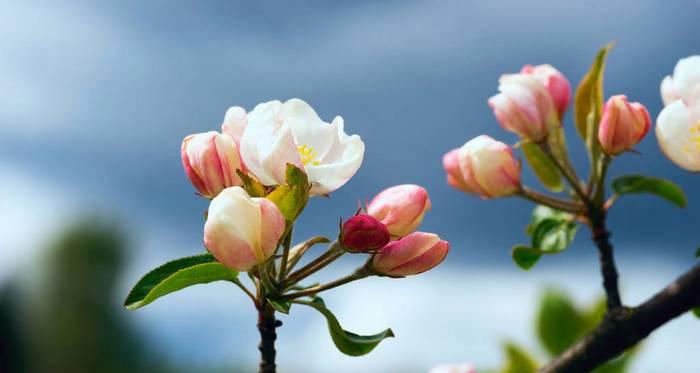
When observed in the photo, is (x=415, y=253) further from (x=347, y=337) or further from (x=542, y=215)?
(x=542, y=215)

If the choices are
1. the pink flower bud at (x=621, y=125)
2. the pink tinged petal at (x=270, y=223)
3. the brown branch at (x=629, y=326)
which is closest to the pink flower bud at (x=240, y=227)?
the pink tinged petal at (x=270, y=223)

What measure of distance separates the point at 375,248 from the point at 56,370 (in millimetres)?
17298

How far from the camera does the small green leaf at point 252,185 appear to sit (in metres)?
0.80

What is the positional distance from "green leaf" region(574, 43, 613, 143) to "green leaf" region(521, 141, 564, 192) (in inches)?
3.8

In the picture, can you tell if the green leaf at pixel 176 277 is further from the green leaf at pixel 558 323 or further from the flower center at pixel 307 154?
the green leaf at pixel 558 323

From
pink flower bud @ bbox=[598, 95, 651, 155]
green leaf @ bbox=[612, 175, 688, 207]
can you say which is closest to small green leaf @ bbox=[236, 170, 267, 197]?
pink flower bud @ bbox=[598, 95, 651, 155]

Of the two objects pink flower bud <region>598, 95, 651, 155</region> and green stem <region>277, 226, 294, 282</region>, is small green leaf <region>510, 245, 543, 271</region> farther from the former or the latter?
green stem <region>277, 226, 294, 282</region>

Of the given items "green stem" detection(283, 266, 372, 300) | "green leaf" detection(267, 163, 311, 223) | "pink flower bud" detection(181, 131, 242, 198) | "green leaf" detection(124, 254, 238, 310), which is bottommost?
"green stem" detection(283, 266, 372, 300)

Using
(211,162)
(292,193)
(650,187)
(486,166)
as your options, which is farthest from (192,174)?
(650,187)

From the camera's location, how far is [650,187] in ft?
4.41

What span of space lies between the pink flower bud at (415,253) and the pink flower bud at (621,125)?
44 cm

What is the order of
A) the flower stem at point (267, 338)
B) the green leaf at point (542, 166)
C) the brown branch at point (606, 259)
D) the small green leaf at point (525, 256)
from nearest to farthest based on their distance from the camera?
the flower stem at point (267, 338) → the brown branch at point (606, 259) → the small green leaf at point (525, 256) → the green leaf at point (542, 166)

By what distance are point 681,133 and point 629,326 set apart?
0.89 feet

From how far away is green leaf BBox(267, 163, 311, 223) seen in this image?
0.75 m
